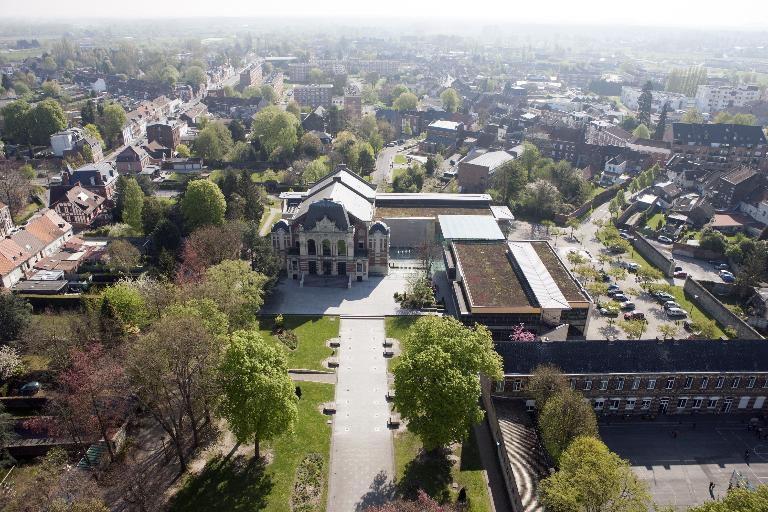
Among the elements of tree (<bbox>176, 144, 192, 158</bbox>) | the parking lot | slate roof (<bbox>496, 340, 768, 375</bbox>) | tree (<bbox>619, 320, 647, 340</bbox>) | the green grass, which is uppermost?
slate roof (<bbox>496, 340, 768, 375</bbox>)

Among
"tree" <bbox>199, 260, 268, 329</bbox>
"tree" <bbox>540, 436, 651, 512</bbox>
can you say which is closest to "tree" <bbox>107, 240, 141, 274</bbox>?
"tree" <bbox>199, 260, 268, 329</bbox>

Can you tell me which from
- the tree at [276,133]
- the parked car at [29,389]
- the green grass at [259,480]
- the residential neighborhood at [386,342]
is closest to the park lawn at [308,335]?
the residential neighborhood at [386,342]

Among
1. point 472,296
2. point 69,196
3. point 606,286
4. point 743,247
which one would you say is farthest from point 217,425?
point 743,247

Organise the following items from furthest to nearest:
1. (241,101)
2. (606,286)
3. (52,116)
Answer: (241,101), (52,116), (606,286)

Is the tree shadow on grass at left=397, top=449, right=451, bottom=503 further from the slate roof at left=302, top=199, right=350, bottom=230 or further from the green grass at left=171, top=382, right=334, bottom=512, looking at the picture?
the slate roof at left=302, top=199, right=350, bottom=230

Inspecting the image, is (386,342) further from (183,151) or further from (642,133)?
(642,133)

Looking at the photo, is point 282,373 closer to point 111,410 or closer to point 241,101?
point 111,410
